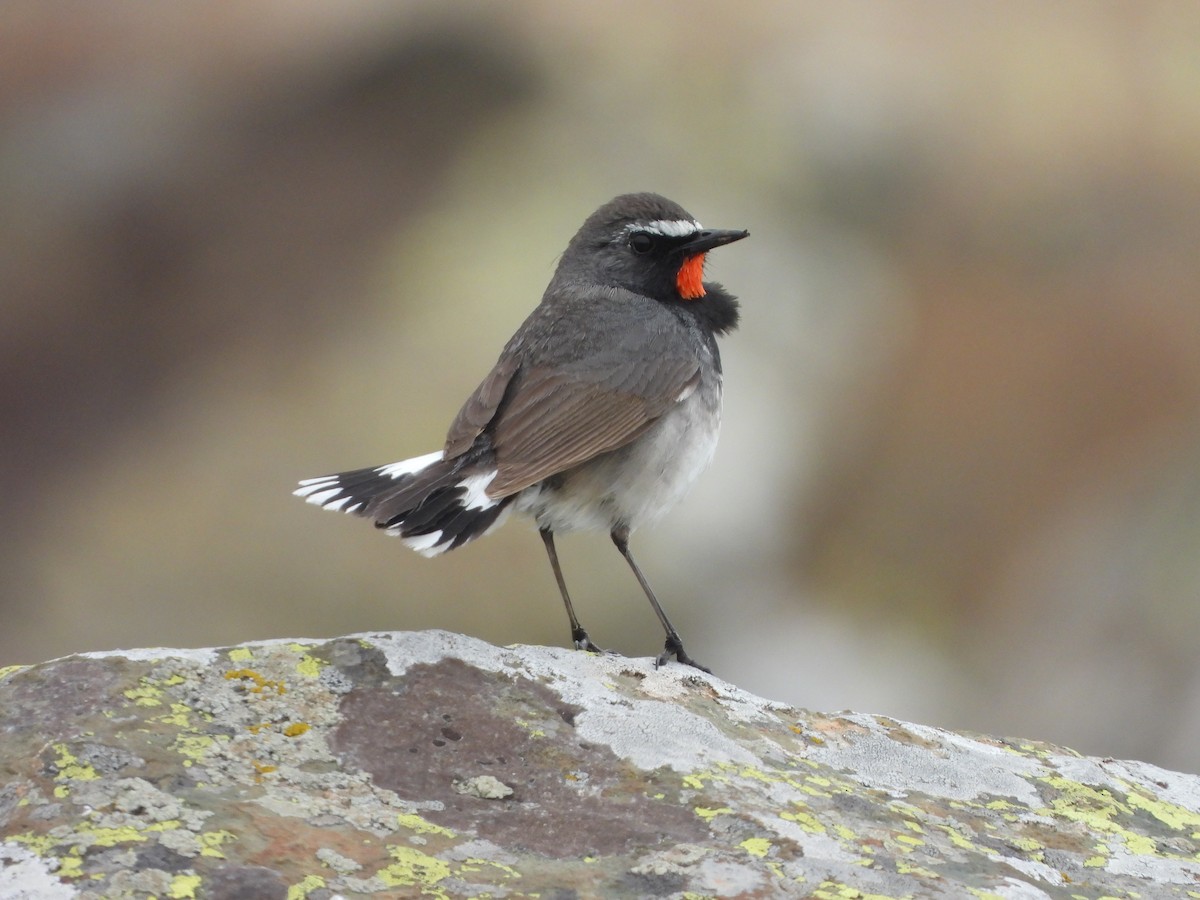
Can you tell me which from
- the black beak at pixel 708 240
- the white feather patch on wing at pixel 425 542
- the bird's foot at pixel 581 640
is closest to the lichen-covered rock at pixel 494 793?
the white feather patch on wing at pixel 425 542

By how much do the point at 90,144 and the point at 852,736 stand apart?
11253mm

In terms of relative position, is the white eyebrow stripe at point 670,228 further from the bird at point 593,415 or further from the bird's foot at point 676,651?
the bird's foot at point 676,651

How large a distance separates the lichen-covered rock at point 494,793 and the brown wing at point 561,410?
4.25ft

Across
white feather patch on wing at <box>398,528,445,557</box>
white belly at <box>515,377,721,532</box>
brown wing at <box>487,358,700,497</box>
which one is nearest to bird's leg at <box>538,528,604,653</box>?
white belly at <box>515,377,721,532</box>

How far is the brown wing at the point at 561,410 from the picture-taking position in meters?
5.56

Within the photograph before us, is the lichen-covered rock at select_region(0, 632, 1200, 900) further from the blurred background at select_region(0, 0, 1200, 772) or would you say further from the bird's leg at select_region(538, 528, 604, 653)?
the blurred background at select_region(0, 0, 1200, 772)

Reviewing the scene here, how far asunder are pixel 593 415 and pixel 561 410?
0.14 meters

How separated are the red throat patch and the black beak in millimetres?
77

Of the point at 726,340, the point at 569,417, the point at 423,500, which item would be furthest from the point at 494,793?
the point at 726,340

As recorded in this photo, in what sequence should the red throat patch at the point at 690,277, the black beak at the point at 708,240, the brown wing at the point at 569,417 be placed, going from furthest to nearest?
the red throat patch at the point at 690,277
the black beak at the point at 708,240
the brown wing at the point at 569,417

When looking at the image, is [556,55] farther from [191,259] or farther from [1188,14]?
[1188,14]

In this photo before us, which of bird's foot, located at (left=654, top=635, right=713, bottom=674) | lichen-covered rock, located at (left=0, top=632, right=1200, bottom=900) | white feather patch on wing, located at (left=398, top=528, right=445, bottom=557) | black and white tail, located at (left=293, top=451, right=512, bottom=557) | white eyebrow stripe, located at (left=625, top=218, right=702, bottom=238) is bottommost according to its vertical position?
bird's foot, located at (left=654, top=635, right=713, bottom=674)

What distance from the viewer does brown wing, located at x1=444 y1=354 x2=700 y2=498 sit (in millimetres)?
5559

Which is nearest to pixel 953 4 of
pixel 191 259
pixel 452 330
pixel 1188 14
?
pixel 1188 14
